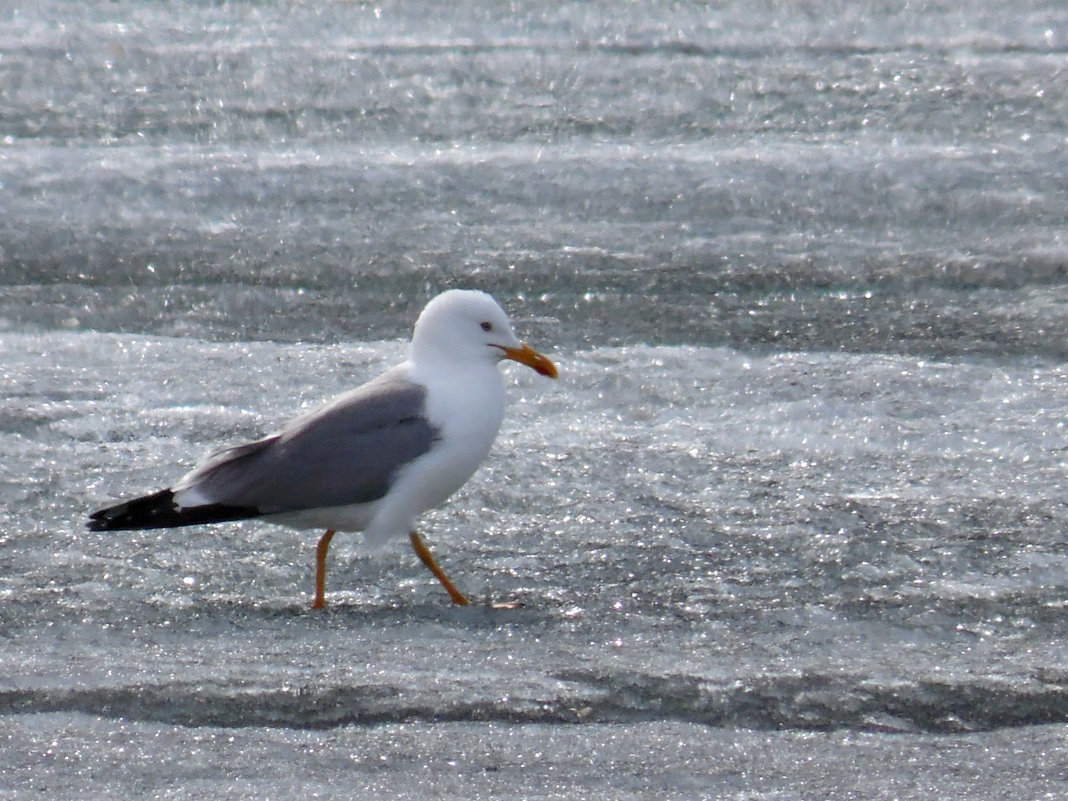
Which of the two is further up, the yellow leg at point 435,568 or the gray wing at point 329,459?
the gray wing at point 329,459

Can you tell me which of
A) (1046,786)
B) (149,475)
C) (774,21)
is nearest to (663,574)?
(1046,786)

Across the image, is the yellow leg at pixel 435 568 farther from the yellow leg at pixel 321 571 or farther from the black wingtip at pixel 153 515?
the black wingtip at pixel 153 515

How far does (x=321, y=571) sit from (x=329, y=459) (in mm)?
293

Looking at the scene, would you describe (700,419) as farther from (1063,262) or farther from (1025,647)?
(1063,262)

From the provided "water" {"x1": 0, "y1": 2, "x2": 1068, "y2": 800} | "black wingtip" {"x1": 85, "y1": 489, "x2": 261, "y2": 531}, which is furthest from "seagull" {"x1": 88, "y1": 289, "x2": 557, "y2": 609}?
"water" {"x1": 0, "y1": 2, "x2": 1068, "y2": 800}

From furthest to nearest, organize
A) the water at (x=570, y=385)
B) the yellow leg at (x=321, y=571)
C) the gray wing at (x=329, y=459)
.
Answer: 1. the gray wing at (x=329, y=459)
2. the yellow leg at (x=321, y=571)
3. the water at (x=570, y=385)

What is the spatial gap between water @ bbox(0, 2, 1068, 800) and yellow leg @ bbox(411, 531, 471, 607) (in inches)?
3.5

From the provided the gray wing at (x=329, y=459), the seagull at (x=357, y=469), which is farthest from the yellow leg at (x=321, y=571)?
the gray wing at (x=329, y=459)

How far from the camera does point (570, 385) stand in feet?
18.6

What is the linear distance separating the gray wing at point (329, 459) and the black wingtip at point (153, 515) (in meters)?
0.05

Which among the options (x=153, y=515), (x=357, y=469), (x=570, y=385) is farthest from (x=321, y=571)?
(x=570, y=385)

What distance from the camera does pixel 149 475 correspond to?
4.75 meters

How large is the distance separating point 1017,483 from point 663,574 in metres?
1.29

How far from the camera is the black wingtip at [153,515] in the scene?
3.98m
